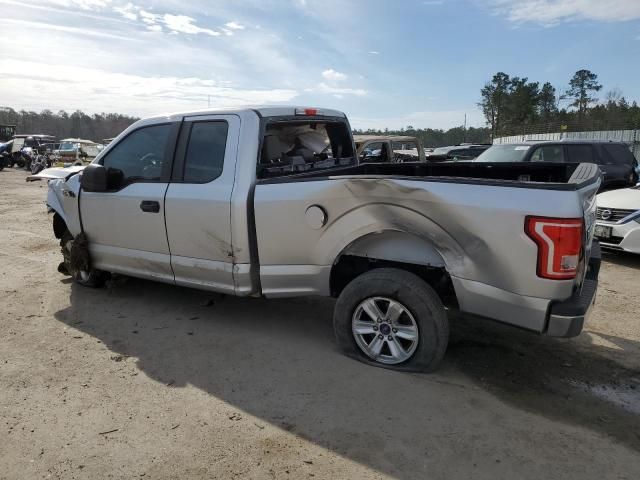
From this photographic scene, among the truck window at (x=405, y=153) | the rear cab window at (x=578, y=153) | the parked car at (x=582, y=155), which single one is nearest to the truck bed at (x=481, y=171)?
A: the parked car at (x=582, y=155)

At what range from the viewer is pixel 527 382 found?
3.47 m

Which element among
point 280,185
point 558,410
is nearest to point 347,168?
point 280,185

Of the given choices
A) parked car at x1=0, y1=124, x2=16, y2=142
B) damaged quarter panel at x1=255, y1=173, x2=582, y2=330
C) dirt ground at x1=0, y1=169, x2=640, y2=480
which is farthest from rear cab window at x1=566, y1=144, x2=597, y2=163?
parked car at x1=0, y1=124, x2=16, y2=142

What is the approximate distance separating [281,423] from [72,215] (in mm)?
3486

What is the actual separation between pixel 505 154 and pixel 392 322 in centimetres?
781

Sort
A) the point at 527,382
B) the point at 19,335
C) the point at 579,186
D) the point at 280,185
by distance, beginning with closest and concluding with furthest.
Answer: the point at 579,186, the point at 527,382, the point at 280,185, the point at 19,335

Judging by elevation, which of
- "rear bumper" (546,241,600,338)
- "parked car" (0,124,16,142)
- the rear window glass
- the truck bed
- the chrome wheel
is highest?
"parked car" (0,124,16,142)

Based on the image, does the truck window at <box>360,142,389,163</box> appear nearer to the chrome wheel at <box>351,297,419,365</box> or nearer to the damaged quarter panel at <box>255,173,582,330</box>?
the damaged quarter panel at <box>255,173,582,330</box>

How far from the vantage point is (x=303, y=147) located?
15.4ft

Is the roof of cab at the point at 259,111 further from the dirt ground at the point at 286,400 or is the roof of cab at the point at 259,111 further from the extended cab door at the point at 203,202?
the dirt ground at the point at 286,400

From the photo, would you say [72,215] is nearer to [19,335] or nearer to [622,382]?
[19,335]

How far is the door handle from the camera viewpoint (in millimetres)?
4324

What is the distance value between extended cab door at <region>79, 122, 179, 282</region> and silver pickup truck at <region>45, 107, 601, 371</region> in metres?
0.02

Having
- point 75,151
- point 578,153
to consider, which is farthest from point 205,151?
point 75,151
